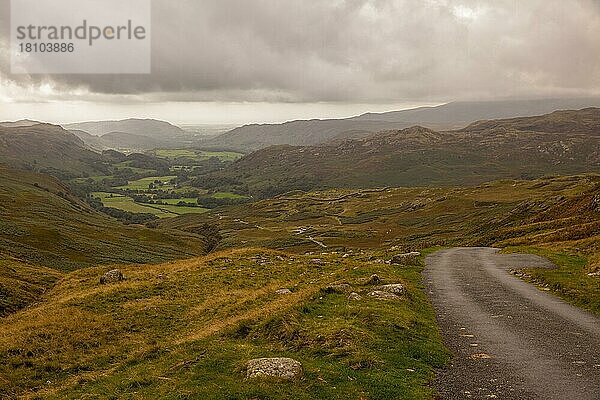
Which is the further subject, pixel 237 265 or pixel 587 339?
pixel 237 265

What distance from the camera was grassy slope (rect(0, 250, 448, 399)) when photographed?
16172mm

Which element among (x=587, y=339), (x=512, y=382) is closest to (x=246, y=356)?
(x=512, y=382)

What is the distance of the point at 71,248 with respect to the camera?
4454 inches

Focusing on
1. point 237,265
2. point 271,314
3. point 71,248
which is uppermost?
point 271,314

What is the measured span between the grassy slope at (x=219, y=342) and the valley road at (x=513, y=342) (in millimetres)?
1194

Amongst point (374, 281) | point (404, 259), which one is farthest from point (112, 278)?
point (404, 259)

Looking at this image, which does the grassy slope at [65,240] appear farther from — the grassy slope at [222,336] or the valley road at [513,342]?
the valley road at [513,342]

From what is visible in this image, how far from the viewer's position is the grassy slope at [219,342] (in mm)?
16172

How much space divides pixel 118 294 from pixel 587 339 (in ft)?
111

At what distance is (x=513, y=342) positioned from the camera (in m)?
20.2

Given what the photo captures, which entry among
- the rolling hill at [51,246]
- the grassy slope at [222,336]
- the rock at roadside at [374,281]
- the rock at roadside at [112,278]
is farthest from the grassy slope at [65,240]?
the rock at roadside at [374,281]

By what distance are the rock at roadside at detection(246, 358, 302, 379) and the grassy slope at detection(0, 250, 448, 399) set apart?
1.29ft

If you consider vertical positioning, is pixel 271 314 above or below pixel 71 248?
above

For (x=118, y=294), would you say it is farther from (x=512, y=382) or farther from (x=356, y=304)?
(x=512, y=382)
